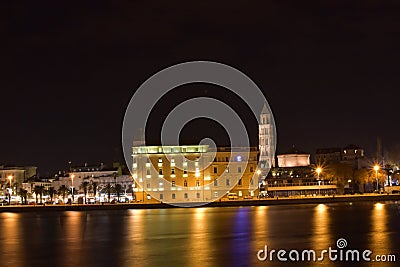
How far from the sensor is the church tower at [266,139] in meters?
111

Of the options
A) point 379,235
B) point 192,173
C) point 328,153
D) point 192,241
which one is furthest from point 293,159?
point 192,241

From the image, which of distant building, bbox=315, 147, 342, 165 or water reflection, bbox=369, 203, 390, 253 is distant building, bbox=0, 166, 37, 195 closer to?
distant building, bbox=315, 147, 342, 165

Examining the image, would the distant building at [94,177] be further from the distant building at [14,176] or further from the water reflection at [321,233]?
the water reflection at [321,233]

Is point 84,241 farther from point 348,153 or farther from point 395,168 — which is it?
point 348,153

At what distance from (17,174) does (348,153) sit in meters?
59.5

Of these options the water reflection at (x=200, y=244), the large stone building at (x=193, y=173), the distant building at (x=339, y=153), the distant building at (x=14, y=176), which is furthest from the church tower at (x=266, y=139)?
the water reflection at (x=200, y=244)

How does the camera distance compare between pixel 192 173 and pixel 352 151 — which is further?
pixel 352 151

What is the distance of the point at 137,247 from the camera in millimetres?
28734

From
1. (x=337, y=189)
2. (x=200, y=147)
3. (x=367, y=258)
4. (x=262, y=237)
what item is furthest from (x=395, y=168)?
(x=367, y=258)

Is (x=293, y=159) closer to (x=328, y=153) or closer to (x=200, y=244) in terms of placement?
(x=328, y=153)

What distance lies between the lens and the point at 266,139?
4400 inches

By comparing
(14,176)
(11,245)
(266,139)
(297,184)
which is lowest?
(11,245)

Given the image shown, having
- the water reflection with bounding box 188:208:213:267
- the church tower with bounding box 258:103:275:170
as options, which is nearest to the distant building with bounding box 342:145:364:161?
the church tower with bounding box 258:103:275:170

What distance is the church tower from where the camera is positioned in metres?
111
